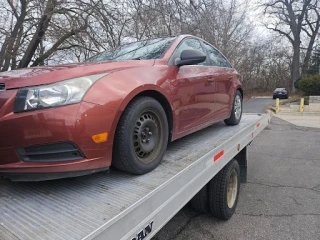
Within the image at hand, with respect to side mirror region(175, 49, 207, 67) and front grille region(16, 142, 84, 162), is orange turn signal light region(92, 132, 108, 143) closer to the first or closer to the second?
front grille region(16, 142, 84, 162)

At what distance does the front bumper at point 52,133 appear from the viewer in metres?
1.63

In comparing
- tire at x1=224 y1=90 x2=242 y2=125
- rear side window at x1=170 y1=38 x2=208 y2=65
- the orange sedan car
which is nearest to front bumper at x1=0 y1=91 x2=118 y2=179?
the orange sedan car

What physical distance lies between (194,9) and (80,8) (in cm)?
353

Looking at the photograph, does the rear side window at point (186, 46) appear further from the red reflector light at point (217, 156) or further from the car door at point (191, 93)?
the red reflector light at point (217, 156)

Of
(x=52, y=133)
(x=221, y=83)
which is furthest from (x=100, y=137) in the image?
(x=221, y=83)

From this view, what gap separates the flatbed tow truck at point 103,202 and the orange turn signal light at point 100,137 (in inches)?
14.0

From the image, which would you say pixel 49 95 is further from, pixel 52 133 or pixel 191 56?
pixel 191 56

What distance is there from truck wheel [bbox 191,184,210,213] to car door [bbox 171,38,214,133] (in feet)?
2.58

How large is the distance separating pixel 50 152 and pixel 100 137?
34 cm

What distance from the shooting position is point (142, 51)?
9.38ft

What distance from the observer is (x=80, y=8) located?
7719mm

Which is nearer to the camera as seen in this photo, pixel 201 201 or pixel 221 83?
pixel 201 201

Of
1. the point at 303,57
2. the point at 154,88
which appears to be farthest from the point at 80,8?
the point at 303,57

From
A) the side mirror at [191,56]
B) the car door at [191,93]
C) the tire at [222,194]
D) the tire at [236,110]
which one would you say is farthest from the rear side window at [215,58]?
the tire at [222,194]
